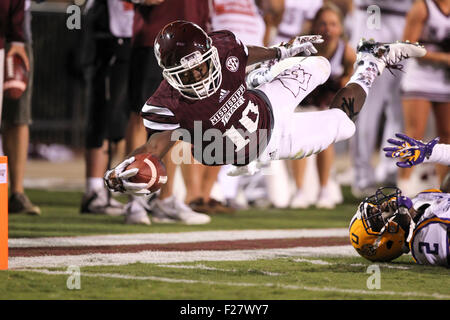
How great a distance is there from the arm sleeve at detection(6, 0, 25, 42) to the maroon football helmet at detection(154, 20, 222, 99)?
104 inches

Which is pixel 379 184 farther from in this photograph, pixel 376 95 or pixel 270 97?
pixel 270 97

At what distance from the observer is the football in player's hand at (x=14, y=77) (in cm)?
712

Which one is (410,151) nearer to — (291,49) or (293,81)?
(293,81)

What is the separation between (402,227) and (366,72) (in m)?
A: 1.26

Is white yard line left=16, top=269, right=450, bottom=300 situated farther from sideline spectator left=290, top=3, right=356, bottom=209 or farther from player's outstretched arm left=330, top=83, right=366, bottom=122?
sideline spectator left=290, top=3, right=356, bottom=209

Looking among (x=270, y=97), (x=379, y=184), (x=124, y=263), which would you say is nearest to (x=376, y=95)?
(x=379, y=184)

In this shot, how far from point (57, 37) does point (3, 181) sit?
30.8ft

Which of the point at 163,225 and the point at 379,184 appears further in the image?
the point at 379,184

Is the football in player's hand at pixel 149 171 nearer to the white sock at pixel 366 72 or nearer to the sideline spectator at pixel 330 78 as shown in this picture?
the white sock at pixel 366 72

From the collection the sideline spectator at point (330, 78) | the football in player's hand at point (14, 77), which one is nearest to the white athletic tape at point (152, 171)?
the football in player's hand at point (14, 77)

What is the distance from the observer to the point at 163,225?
685 centimetres

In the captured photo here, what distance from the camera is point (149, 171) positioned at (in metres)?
4.51

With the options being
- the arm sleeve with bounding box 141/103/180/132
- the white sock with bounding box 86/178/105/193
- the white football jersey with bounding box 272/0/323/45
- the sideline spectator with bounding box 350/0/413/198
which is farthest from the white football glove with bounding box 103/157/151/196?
the sideline spectator with bounding box 350/0/413/198

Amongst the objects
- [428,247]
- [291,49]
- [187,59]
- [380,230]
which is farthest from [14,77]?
[428,247]
